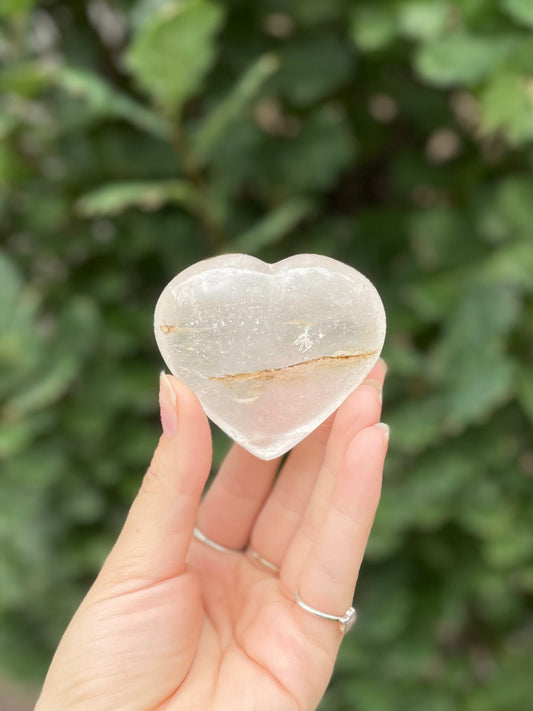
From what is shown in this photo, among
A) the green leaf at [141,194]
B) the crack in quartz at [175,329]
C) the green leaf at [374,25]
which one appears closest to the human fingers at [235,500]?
the crack in quartz at [175,329]

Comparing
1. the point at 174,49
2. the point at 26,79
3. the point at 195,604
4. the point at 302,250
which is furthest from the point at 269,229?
the point at 195,604

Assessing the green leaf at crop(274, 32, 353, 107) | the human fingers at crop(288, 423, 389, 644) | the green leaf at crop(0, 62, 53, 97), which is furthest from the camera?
the green leaf at crop(274, 32, 353, 107)

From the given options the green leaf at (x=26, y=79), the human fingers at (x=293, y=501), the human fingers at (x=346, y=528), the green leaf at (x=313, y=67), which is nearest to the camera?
the human fingers at (x=346, y=528)

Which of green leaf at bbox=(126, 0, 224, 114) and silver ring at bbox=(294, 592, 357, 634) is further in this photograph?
green leaf at bbox=(126, 0, 224, 114)

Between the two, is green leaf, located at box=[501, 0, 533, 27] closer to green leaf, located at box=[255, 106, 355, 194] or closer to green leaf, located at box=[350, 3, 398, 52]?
green leaf, located at box=[350, 3, 398, 52]

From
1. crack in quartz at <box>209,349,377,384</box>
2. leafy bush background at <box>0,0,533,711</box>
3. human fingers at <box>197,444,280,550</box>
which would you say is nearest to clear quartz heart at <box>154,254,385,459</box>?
crack in quartz at <box>209,349,377,384</box>

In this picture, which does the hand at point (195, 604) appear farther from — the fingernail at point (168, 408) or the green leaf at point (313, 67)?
the green leaf at point (313, 67)

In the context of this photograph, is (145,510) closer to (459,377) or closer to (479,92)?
(459,377)
